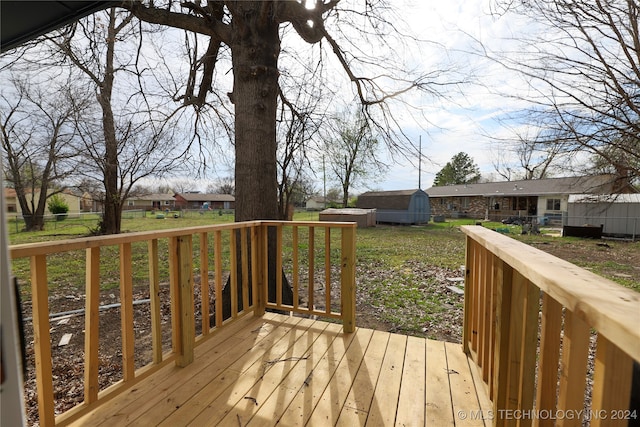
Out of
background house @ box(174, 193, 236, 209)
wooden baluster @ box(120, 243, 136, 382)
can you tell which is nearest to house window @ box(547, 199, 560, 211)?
wooden baluster @ box(120, 243, 136, 382)

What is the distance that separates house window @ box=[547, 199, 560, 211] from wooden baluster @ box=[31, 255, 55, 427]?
83.1ft

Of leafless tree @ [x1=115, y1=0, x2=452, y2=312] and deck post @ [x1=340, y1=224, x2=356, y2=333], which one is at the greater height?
leafless tree @ [x1=115, y1=0, x2=452, y2=312]

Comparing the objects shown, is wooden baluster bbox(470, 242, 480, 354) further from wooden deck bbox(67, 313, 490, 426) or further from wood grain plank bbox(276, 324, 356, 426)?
wood grain plank bbox(276, 324, 356, 426)

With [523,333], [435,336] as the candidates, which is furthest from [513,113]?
[523,333]

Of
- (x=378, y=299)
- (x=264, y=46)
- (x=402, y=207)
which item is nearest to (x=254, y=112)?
(x=264, y=46)

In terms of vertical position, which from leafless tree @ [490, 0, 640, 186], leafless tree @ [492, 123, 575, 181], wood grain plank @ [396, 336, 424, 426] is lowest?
wood grain plank @ [396, 336, 424, 426]

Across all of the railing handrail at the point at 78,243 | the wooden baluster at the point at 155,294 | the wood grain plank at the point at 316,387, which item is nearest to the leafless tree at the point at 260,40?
the railing handrail at the point at 78,243

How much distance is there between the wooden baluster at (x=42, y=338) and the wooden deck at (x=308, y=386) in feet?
0.81

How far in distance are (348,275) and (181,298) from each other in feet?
4.54

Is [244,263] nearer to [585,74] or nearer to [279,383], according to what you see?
[279,383]

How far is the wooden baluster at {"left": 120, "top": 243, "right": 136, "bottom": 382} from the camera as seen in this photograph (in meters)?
1.76

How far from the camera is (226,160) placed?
21.4 ft

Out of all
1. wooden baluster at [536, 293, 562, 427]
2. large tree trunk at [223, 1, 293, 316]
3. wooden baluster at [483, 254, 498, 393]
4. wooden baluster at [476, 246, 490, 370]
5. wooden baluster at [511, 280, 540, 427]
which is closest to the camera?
wooden baluster at [536, 293, 562, 427]

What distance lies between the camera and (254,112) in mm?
3572
